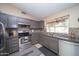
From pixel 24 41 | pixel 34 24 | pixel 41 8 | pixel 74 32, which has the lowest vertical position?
pixel 24 41

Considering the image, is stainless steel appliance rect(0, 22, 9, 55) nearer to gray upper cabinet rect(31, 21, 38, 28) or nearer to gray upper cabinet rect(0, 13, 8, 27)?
gray upper cabinet rect(0, 13, 8, 27)

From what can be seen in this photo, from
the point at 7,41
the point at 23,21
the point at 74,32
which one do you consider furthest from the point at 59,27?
the point at 7,41

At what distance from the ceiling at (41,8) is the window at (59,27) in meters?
0.22

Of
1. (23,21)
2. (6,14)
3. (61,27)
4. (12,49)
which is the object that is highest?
(6,14)

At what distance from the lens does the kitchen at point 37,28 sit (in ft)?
4.22

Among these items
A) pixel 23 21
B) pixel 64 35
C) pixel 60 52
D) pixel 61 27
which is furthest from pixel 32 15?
pixel 60 52

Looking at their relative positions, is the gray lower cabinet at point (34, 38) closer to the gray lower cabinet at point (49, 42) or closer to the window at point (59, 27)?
the gray lower cabinet at point (49, 42)

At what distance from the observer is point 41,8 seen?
136 centimetres

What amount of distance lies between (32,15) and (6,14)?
441mm

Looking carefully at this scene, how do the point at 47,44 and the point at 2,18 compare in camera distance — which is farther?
the point at 47,44

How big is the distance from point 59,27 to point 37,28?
1.36 ft

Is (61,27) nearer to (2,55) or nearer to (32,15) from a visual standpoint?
(32,15)

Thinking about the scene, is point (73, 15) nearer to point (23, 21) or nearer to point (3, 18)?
point (23, 21)

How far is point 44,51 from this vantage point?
144 centimetres
